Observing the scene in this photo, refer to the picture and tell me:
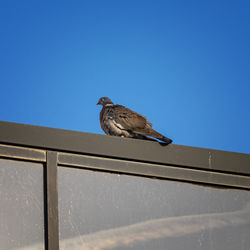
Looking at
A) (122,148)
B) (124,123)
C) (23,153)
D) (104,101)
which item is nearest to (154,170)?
(122,148)

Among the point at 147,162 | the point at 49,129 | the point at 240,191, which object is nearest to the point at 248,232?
the point at 240,191

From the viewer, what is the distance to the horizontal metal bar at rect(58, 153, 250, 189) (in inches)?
238

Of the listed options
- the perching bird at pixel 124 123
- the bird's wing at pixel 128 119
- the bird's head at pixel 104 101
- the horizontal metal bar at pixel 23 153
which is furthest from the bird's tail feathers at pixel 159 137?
the bird's head at pixel 104 101

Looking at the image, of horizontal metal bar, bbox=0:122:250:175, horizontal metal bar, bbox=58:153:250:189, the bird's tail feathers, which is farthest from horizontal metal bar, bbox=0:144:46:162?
the bird's tail feathers

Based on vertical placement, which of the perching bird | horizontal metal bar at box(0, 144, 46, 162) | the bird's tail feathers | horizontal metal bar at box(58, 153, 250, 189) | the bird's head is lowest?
horizontal metal bar at box(58, 153, 250, 189)

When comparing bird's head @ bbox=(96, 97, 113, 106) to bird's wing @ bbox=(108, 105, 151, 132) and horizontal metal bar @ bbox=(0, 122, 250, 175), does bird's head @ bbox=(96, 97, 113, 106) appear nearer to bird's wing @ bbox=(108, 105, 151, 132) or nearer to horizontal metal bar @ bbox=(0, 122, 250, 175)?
bird's wing @ bbox=(108, 105, 151, 132)

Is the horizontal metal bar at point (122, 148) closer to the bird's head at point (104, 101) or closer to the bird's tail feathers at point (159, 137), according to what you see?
the bird's tail feathers at point (159, 137)

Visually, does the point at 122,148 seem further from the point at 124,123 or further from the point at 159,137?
the point at 124,123

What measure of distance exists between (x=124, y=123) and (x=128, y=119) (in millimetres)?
91

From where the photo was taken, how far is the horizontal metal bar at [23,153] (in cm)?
583

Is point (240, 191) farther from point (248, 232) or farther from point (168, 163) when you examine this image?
point (168, 163)

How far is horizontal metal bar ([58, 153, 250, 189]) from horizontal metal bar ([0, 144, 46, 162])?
19 centimetres

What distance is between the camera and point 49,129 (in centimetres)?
601

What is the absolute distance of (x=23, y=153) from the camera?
5.88m
